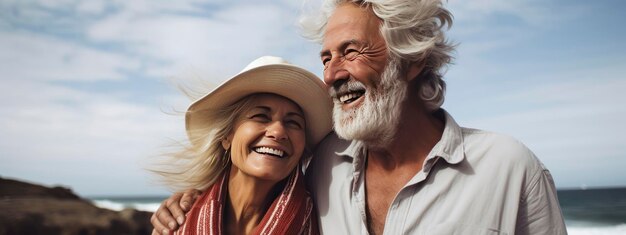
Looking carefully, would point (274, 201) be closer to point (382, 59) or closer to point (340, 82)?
point (340, 82)

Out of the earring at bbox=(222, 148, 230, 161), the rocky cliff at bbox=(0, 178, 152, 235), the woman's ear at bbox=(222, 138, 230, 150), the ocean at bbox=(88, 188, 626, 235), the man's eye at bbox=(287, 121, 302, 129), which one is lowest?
the ocean at bbox=(88, 188, 626, 235)

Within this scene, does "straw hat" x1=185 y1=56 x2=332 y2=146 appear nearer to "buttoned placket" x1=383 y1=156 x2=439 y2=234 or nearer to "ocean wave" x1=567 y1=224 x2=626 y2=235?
"buttoned placket" x1=383 y1=156 x2=439 y2=234

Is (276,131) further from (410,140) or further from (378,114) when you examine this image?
(410,140)

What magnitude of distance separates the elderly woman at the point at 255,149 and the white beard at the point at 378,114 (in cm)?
28

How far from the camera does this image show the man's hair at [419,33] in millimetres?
2938

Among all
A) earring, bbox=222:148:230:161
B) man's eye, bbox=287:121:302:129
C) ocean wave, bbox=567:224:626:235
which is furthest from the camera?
ocean wave, bbox=567:224:626:235

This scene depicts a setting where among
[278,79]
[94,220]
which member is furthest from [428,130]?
[94,220]

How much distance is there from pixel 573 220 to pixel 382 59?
26486 mm

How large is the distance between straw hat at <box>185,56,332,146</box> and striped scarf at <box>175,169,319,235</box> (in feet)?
1.31

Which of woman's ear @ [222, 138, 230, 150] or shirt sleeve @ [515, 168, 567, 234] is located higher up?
woman's ear @ [222, 138, 230, 150]

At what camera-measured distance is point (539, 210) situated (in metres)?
2.60

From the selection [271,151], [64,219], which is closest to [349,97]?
[271,151]

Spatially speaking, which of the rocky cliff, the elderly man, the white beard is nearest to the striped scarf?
the elderly man

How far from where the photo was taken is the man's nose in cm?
288
